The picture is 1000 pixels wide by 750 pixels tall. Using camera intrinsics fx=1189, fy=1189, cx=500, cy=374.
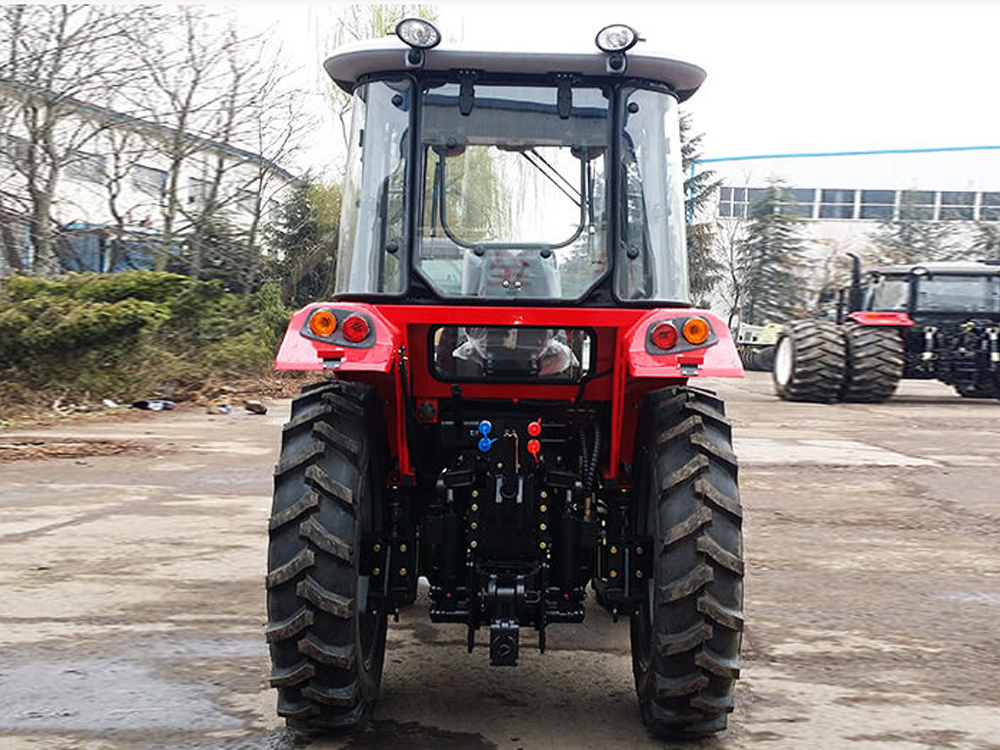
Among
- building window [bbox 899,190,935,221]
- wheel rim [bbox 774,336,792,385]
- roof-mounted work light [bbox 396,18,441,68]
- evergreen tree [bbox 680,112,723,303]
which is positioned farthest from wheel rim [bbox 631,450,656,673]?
building window [bbox 899,190,935,221]

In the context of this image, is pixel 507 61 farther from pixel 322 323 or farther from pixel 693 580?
pixel 693 580

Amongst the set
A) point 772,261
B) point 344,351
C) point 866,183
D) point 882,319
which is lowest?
point 344,351

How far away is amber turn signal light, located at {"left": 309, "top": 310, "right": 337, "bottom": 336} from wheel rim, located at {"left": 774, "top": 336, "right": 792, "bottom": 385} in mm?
17604

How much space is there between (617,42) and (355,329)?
4.73 ft

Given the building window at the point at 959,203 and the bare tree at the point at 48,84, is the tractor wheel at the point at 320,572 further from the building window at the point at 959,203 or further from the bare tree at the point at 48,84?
the building window at the point at 959,203

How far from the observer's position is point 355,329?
395cm

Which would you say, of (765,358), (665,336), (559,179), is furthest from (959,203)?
(665,336)

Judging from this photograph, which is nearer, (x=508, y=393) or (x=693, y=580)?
(x=693, y=580)

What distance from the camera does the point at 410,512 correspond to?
4594 millimetres

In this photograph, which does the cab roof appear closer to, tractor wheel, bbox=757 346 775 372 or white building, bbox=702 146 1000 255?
tractor wheel, bbox=757 346 775 372

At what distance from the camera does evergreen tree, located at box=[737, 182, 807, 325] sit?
49.0 meters

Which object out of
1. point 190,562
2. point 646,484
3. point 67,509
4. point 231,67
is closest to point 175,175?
point 231,67

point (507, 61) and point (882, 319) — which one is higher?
point (507, 61)

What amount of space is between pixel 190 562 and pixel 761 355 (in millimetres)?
29314
